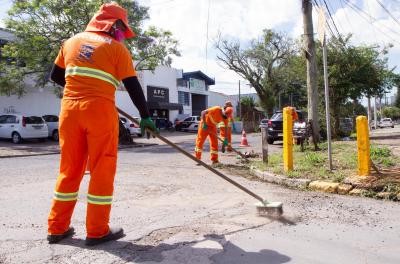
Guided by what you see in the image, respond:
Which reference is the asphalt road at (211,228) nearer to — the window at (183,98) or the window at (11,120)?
→ the window at (11,120)

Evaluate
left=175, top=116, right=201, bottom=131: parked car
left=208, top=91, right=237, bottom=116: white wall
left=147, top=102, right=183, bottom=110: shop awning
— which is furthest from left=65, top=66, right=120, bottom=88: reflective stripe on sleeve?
left=208, top=91, right=237, bottom=116: white wall

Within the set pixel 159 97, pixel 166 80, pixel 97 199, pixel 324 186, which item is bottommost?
pixel 324 186

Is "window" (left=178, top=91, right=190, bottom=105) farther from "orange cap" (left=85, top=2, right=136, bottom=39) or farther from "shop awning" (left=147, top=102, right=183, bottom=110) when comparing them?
"orange cap" (left=85, top=2, right=136, bottom=39)

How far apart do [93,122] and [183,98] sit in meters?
38.3

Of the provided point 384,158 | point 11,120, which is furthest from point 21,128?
point 384,158

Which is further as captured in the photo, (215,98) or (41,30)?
(215,98)

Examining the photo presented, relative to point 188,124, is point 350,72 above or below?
above

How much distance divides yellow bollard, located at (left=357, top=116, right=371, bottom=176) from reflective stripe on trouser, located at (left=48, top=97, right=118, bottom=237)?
4023 millimetres

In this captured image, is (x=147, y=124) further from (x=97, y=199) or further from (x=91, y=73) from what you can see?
(x=97, y=199)

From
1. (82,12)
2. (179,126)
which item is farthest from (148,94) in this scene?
(82,12)

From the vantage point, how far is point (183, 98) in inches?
1636

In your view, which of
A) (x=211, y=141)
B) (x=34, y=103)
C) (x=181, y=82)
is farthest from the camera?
(x=181, y=82)

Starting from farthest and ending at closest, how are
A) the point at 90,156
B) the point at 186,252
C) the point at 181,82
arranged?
the point at 181,82, the point at 90,156, the point at 186,252

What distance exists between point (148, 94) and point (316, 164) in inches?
1126
